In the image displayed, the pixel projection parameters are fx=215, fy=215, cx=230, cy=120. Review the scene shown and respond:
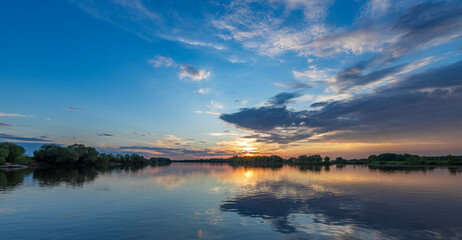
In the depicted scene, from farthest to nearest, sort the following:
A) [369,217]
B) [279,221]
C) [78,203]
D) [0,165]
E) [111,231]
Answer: [0,165] < [78,203] < [369,217] < [279,221] < [111,231]

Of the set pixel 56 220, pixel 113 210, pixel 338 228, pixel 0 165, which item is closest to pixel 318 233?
pixel 338 228

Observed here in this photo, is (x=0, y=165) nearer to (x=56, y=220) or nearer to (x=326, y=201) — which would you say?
(x=56, y=220)

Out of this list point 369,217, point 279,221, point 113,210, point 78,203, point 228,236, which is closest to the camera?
point 228,236

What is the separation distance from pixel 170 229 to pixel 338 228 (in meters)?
17.2

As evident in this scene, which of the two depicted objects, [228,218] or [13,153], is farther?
[13,153]

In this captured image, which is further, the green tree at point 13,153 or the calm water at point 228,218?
the green tree at point 13,153

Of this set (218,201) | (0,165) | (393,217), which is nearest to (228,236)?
(218,201)

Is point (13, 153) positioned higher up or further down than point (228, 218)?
higher up

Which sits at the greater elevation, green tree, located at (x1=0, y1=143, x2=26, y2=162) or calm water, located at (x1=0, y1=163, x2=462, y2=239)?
green tree, located at (x1=0, y1=143, x2=26, y2=162)

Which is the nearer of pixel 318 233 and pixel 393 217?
pixel 318 233

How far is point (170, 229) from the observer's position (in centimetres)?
2191

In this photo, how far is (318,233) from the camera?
20484mm

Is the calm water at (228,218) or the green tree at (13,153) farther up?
the green tree at (13,153)

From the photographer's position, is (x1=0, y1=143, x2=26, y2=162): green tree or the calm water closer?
the calm water
